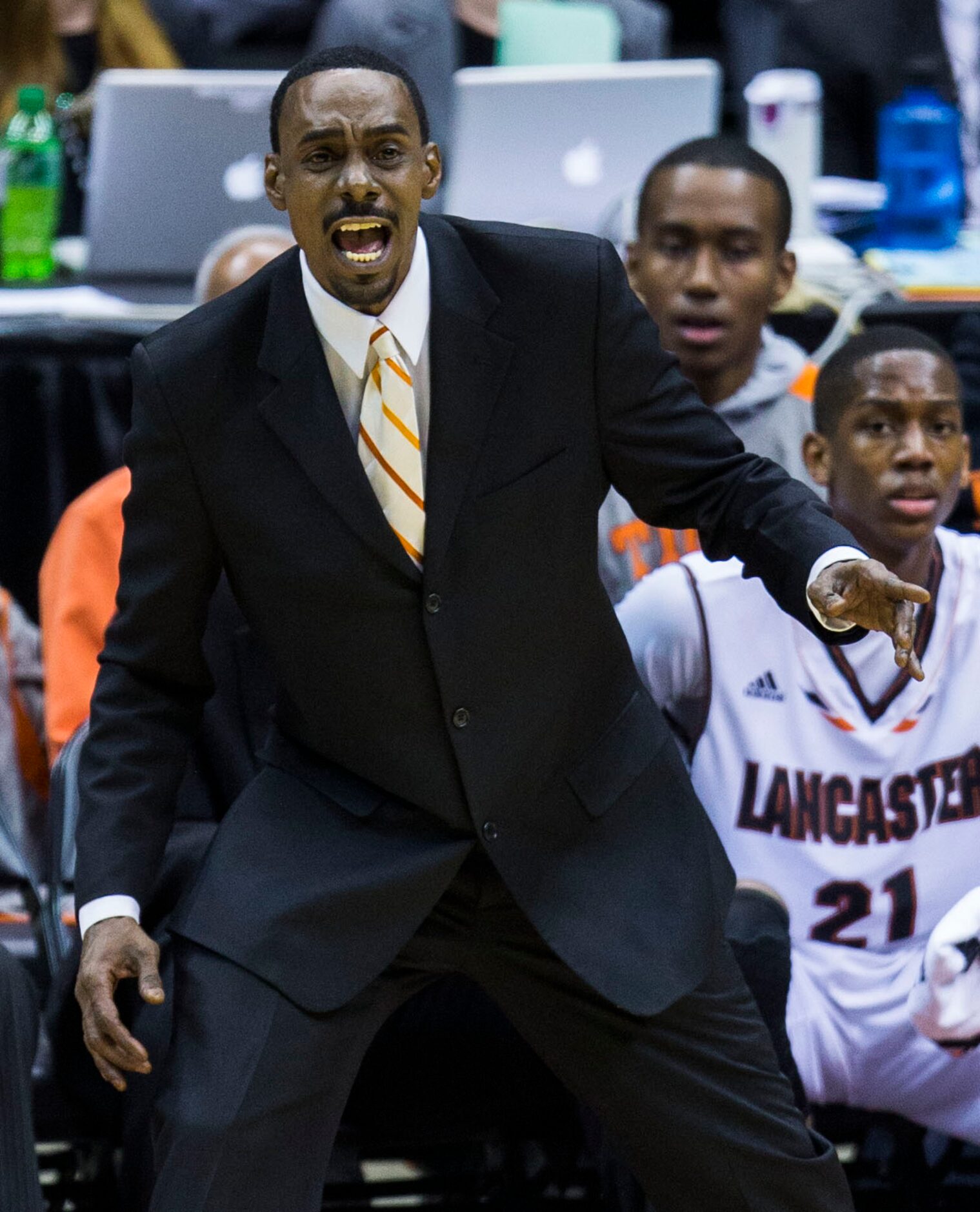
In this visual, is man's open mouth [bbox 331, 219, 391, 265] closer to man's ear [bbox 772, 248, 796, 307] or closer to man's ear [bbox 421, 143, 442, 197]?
man's ear [bbox 421, 143, 442, 197]

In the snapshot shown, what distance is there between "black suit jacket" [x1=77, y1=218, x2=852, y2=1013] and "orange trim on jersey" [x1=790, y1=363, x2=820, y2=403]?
4.13 feet

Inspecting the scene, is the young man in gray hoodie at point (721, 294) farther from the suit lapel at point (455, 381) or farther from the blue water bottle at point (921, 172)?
the suit lapel at point (455, 381)

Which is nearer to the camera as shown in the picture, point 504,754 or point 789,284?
point 504,754

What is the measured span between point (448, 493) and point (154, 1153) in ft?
2.29

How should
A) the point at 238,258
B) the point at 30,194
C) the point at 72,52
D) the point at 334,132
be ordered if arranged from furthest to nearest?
the point at 72,52
the point at 30,194
the point at 238,258
the point at 334,132

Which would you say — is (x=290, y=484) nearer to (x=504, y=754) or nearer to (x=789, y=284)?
(x=504, y=754)

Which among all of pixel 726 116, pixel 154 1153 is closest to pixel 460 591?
pixel 154 1153

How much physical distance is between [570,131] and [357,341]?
6.69 ft

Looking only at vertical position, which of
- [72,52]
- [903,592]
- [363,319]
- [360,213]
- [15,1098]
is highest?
[72,52]

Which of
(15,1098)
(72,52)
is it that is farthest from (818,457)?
(72,52)

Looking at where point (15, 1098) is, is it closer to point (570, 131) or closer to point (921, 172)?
point (570, 131)

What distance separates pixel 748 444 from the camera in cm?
314

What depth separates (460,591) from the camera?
6.24 feet

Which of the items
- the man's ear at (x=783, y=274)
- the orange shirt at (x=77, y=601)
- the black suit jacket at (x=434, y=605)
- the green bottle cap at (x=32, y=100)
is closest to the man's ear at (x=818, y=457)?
the man's ear at (x=783, y=274)
